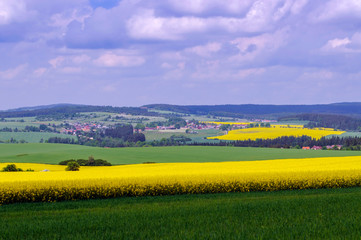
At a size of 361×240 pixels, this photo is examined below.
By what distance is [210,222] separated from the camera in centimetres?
1220

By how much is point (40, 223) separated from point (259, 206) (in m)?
7.20

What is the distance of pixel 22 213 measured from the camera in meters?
15.9

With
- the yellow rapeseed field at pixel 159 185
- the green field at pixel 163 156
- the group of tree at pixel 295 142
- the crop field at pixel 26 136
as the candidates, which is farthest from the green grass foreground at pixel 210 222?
the crop field at pixel 26 136

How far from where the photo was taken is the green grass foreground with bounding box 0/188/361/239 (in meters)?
10.6

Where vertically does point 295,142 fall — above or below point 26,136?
below

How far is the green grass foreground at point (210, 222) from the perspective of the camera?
1057 cm

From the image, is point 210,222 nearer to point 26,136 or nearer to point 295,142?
point 295,142

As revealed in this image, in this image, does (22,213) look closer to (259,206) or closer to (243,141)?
(259,206)

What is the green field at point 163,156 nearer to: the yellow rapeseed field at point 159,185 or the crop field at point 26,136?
the yellow rapeseed field at point 159,185

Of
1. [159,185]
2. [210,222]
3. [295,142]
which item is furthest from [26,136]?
[210,222]

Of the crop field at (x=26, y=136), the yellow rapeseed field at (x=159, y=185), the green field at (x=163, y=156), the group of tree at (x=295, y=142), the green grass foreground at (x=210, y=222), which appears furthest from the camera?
the crop field at (x=26, y=136)

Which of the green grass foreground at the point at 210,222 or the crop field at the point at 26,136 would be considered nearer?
the green grass foreground at the point at 210,222

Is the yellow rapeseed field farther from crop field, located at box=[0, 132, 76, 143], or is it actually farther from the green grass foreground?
crop field, located at box=[0, 132, 76, 143]

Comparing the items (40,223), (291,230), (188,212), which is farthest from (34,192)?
(291,230)
